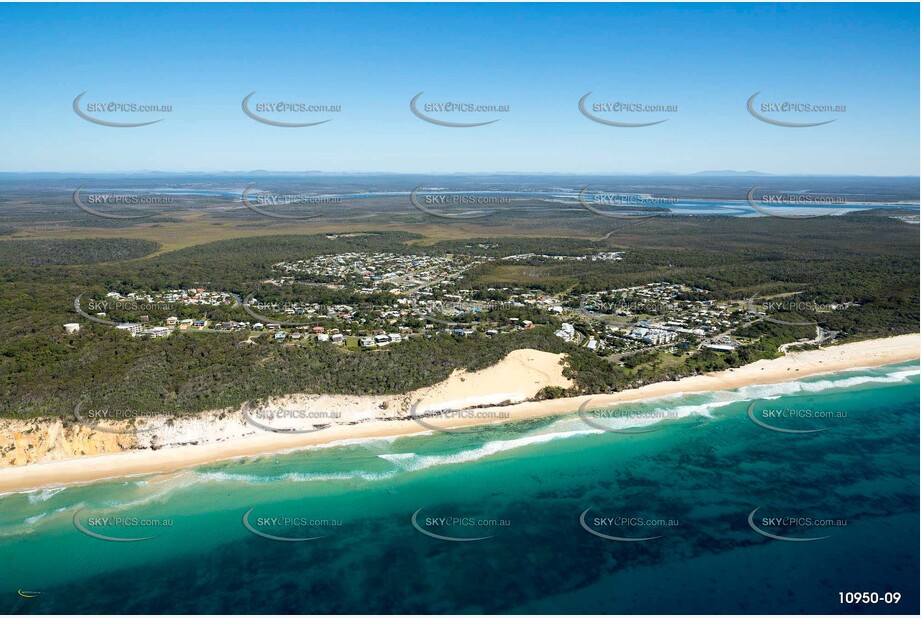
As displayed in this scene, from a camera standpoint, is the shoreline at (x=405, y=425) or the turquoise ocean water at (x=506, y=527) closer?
the turquoise ocean water at (x=506, y=527)

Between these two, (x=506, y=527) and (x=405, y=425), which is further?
(x=405, y=425)

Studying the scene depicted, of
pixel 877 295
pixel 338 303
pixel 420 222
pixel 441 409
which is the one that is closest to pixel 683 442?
pixel 441 409

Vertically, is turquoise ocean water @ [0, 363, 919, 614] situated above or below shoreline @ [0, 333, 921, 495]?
below

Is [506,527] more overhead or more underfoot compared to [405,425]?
more underfoot

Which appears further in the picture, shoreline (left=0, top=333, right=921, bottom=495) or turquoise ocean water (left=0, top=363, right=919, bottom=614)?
shoreline (left=0, top=333, right=921, bottom=495)

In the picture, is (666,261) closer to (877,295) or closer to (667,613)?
(877,295)
